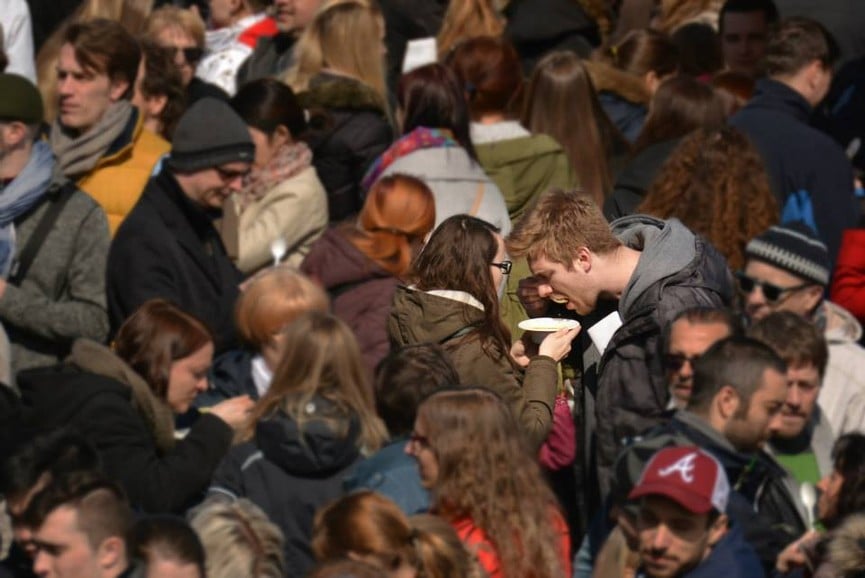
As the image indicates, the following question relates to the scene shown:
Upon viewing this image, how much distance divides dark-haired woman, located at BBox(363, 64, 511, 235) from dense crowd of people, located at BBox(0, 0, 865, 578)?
0.05ft

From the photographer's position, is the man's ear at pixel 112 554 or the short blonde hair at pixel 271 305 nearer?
the man's ear at pixel 112 554

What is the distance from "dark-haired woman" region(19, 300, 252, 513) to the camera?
20.6 feet

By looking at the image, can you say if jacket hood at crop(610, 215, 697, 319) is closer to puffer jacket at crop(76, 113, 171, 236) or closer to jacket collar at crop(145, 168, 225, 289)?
jacket collar at crop(145, 168, 225, 289)

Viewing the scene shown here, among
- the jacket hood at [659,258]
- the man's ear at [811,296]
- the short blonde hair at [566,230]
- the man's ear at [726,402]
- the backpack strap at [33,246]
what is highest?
the short blonde hair at [566,230]

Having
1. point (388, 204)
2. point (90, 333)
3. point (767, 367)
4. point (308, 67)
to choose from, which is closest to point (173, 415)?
point (90, 333)

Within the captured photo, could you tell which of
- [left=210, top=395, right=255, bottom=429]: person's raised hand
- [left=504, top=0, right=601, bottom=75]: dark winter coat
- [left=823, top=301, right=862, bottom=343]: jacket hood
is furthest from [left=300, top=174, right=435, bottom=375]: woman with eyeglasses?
[left=504, top=0, right=601, bottom=75]: dark winter coat

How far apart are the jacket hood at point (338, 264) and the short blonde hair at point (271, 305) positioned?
1.21ft

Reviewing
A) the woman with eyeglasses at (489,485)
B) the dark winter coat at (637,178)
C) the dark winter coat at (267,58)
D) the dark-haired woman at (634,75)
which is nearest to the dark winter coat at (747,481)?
the woman with eyeglasses at (489,485)

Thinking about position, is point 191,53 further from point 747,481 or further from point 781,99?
point 747,481

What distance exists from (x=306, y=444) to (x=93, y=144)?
7.94 ft

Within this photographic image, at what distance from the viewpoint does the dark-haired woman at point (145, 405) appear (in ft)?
20.6

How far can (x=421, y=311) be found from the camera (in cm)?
624

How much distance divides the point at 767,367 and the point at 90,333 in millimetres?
2821

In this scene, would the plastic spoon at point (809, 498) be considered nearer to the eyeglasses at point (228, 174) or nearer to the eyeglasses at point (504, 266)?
the eyeglasses at point (504, 266)
